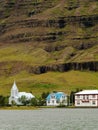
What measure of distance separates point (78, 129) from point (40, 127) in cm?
838

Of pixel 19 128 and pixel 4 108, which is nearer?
pixel 19 128

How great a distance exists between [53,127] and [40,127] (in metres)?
2.60

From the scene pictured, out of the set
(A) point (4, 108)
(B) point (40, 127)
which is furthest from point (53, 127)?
(A) point (4, 108)

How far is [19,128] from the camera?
292ft

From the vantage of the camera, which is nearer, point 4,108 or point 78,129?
point 78,129

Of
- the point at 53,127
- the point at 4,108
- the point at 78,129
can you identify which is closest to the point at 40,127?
the point at 53,127

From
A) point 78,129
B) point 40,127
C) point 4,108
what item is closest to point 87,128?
point 78,129

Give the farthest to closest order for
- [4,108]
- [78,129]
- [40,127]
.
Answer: [4,108] < [40,127] < [78,129]

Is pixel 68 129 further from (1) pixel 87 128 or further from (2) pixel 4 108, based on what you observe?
(2) pixel 4 108

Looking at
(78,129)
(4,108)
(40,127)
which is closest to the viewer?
(78,129)

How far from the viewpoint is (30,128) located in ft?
291

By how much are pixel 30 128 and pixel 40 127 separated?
2611 mm

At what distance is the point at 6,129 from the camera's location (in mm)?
87188

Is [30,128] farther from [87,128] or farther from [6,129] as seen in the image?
[87,128]
